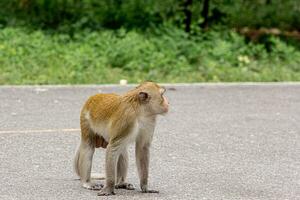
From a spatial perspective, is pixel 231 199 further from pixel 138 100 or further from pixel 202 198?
pixel 138 100

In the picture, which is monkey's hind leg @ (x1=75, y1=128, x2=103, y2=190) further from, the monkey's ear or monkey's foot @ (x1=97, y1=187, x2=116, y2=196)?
the monkey's ear

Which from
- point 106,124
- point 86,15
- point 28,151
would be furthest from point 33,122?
point 86,15

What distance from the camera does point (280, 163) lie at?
345 inches

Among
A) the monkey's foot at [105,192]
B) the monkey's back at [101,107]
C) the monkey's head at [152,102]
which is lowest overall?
the monkey's foot at [105,192]

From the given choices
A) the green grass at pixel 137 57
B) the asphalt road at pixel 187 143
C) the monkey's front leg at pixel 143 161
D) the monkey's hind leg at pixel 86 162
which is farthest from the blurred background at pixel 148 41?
the monkey's front leg at pixel 143 161

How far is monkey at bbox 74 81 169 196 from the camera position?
7.05m

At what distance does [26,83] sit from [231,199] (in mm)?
6103

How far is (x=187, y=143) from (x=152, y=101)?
2.60 meters

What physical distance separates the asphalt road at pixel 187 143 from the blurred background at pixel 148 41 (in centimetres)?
75

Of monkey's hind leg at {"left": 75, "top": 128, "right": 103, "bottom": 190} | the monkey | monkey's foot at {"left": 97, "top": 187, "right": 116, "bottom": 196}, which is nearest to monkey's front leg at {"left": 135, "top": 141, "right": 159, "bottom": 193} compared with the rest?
the monkey

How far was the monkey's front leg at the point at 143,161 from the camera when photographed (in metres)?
7.23

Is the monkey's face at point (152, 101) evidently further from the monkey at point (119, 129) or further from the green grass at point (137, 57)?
the green grass at point (137, 57)

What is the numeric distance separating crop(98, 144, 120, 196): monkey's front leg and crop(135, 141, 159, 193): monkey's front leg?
0.22m

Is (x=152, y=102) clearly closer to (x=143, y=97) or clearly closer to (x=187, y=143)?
(x=143, y=97)
